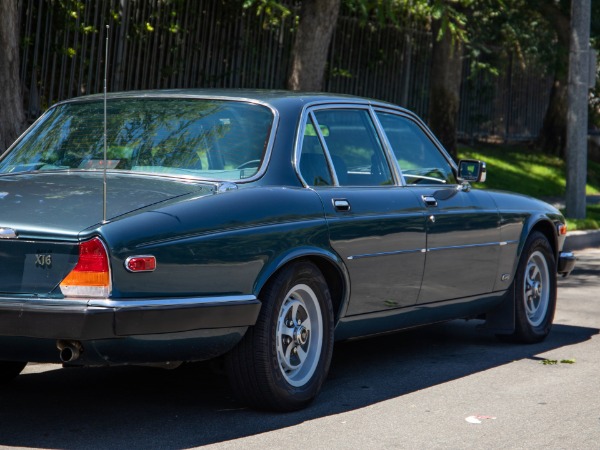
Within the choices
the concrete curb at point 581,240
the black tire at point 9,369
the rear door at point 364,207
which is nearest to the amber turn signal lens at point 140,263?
the rear door at point 364,207

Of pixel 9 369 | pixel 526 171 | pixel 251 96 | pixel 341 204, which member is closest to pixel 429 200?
pixel 341 204

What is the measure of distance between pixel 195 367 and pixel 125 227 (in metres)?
2.13

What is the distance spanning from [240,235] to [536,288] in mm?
3408

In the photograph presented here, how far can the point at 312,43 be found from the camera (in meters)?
13.9

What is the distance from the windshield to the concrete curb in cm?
958

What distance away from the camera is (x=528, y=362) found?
721 cm

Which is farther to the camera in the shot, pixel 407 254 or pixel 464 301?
pixel 464 301

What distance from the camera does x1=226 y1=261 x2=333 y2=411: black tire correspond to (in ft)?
17.5

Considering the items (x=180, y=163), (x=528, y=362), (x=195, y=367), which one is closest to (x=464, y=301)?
(x=528, y=362)

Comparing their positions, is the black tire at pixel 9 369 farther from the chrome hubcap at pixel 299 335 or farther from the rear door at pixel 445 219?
the rear door at pixel 445 219

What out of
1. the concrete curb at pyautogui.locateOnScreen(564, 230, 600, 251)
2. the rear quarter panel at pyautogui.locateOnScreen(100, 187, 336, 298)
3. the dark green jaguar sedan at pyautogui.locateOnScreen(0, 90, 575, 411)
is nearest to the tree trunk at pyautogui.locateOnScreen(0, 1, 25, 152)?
the dark green jaguar sedan at pyautogui.locateOnScreen(0, 90, 575, 411)

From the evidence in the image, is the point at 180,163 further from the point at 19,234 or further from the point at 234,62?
the point at 234,62

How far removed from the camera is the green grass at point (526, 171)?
67.5 feet

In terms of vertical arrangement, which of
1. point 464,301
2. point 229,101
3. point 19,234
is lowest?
point 464,301
